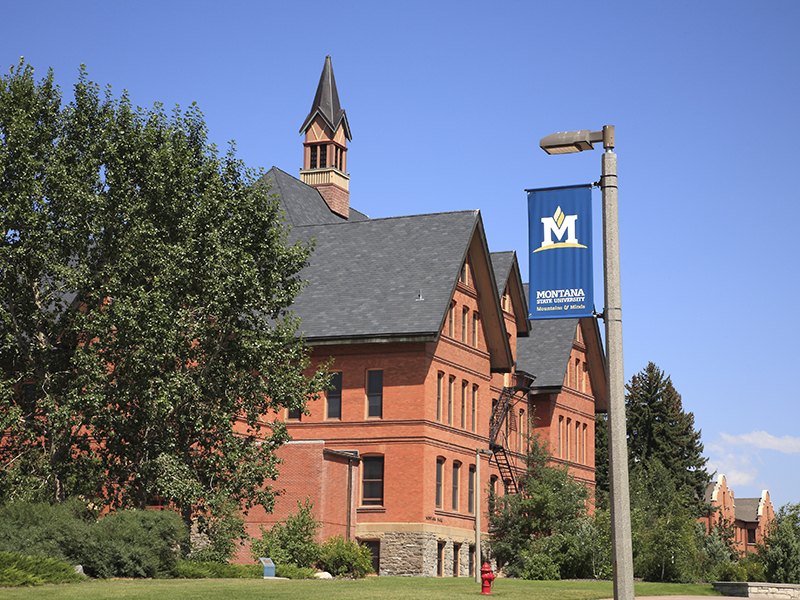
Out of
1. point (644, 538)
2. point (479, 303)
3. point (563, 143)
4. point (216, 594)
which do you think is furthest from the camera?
point (479, 303)

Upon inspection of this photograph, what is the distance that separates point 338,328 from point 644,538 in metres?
17.2

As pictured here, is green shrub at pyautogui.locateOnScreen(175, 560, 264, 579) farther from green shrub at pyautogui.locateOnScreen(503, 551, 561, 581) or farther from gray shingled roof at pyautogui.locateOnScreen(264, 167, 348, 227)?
gray shingled roof at pyautogui.locateOnScreen(264, 167, 348, 227)

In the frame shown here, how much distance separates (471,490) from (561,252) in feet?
119

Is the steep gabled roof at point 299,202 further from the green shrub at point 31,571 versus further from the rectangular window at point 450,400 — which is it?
the green shrub at point 31,571

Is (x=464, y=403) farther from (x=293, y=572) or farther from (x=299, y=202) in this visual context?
(x=299, y=202)

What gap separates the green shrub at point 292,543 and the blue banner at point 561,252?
24.3 meters

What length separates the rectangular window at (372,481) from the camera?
43.4m

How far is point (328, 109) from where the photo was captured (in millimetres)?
72438

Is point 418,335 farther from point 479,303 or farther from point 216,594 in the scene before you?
point 216,594

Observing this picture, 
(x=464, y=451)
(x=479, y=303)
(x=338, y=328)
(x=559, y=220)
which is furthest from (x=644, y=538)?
(x=559, y=220)

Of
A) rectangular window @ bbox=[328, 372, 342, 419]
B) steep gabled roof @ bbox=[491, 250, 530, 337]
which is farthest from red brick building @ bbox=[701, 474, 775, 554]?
rectangular window @ bbox=[328, 372, 342, 419]

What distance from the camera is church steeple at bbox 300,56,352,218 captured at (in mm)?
69125

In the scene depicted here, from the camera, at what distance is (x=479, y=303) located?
49.0m

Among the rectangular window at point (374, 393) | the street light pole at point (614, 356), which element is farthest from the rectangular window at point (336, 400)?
the street light pole at point (614, 356)
